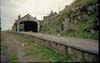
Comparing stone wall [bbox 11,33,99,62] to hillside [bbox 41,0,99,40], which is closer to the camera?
stone wall [bbox 11,33,99,62]

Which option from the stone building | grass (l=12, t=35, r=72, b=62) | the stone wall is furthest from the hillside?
the stone building

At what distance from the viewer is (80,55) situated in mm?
10414

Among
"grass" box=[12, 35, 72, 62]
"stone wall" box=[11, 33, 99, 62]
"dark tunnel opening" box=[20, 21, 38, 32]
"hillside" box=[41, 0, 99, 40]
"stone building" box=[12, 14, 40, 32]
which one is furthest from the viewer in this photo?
"dark tunnel opening" box=[20, 21, 38, 32]

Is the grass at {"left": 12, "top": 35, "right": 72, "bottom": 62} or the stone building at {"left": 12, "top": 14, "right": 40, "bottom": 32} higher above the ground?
the stone building at {"left": 12, "top": 14, "right": 40, "bottom": 32}

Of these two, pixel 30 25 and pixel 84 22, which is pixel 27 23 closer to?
pixel 30 25

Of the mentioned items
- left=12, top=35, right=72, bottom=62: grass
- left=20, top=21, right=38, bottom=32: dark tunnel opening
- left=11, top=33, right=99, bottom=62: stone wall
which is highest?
left=20, top=21, right=38, bottom=32: dark tunnel opening

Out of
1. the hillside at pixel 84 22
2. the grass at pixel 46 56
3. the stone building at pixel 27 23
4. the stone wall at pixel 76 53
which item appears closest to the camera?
the stone wall at pixel 76 53

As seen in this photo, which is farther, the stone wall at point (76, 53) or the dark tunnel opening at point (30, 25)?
the dark tunnel opening at point (30, 25)

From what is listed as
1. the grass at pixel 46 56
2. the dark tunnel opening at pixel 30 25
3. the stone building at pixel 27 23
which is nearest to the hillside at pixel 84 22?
the grass at pixel 46 56

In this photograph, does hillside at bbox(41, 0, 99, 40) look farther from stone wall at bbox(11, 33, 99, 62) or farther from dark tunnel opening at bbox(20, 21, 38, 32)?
dark tunnel opening at bbox(20, 21, 38, 32)

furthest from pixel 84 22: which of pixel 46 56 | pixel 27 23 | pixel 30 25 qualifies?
pixel 27 23

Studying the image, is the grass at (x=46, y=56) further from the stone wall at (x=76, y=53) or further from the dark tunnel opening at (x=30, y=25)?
the dark tunnel opening at (x=30, y=25)

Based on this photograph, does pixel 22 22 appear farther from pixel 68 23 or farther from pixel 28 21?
pixel 68 23

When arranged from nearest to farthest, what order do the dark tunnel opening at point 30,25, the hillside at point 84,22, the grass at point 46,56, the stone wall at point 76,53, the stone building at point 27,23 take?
the stone wall at point 76,53
the grass at point 46,56
the hillside at point 84,22
the stone building at point 27,23
the dark tunnel opening at point 30,25
